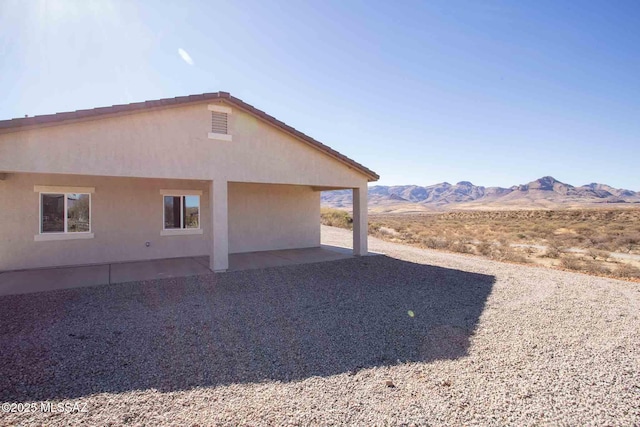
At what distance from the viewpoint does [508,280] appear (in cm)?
1029

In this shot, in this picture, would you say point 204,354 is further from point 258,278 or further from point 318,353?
point 258,278

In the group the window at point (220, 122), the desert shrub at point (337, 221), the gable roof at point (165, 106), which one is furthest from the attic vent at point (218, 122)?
the desert shrub at point (337, 221)

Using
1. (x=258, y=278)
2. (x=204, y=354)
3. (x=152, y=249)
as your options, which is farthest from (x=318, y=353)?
(x=152, y=249)

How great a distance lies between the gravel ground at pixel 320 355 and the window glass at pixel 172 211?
419cm

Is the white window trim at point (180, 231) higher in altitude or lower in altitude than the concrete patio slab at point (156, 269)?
higher

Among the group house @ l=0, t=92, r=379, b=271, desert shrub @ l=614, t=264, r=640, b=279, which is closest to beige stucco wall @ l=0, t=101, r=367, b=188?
house @ l=0, t=92, r=379, b=271

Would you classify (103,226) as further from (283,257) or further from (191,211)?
(283,257)

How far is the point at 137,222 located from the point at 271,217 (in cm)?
519

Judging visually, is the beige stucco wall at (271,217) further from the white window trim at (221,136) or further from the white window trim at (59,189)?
the white window trim at (59,189)

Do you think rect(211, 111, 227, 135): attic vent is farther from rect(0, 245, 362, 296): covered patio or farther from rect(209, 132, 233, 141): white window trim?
rect(0, 245, 362, 296): covered patio

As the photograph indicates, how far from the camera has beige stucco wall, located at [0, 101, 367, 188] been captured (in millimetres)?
8180

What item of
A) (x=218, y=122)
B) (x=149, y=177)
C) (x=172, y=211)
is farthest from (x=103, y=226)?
(x=218, y=122)

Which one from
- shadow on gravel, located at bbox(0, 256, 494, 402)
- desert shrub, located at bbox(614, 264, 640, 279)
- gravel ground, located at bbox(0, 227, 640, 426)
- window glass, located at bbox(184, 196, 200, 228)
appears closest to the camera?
gravel ground, located at bbox(0, 227, 640, 426)

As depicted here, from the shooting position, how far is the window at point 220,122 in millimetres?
10445
